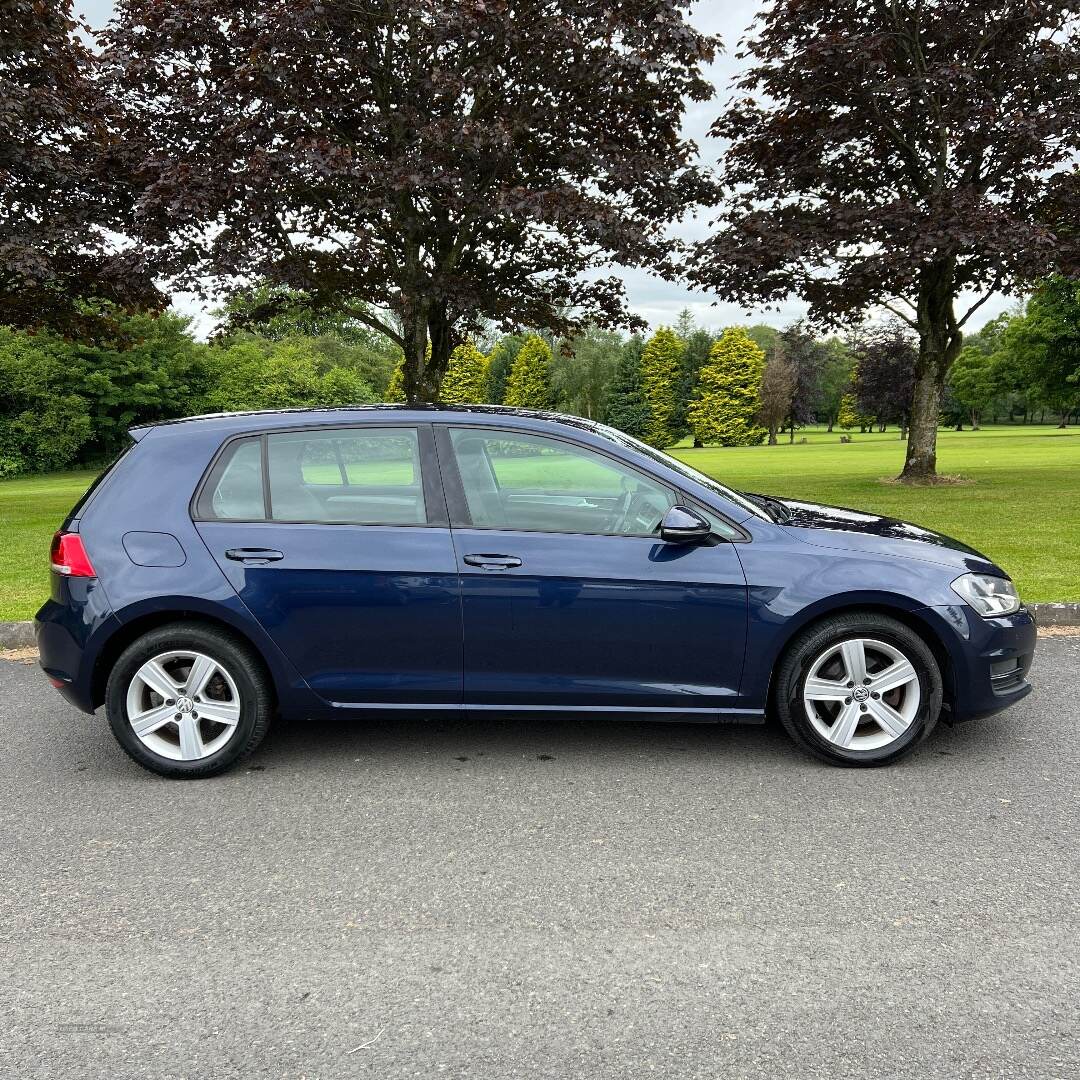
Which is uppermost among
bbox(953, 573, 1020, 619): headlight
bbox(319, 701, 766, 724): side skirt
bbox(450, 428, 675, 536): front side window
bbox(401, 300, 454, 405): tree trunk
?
bbox(401, 300, 454, 405): tree trunk

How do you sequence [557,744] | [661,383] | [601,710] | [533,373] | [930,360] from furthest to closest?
1. [533,373]
2. [661,383]
3. [930,360]
4. [557,744]
5. [601,710]

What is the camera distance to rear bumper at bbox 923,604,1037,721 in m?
3.83

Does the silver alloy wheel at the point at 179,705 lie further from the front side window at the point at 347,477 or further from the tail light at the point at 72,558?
the front side window at the point at 347,477

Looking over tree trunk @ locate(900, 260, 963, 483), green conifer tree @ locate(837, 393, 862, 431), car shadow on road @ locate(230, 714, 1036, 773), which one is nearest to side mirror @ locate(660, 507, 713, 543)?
car shadow on road @ locate(230, 714, 1036, 773)

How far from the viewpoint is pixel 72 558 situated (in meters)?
3.89

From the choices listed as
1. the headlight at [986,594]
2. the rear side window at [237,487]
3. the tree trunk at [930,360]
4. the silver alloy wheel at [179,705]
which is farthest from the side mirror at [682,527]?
the tree trunk at [930,360]

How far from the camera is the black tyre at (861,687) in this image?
3.83 meters

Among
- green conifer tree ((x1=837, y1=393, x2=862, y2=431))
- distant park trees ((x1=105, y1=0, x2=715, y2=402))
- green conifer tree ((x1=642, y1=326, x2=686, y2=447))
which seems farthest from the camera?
green conifer tree ((x1=837, y1=393, x2=862, y2=431))

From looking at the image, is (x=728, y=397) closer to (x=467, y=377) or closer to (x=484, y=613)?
(x=467, y=377)

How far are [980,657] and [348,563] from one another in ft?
9.38

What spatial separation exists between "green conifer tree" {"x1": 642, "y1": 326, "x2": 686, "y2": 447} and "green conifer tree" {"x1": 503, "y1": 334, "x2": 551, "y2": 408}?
8.87 meters

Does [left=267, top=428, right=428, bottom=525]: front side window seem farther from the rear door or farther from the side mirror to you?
the side mirror

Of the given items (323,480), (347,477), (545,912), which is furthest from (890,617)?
(323,480)

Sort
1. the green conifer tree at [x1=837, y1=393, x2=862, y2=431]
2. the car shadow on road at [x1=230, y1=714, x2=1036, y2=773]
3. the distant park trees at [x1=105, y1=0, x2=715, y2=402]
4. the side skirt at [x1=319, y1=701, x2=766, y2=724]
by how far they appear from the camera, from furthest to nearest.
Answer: the green conifer tree at [x1=837, y1=393, x2=862, y2=431]
the distant park trees at [x1=105, y1=0, x2=715, y2=402]
the car shadow on road at [x1=230, y1=714, x2=1036, y2=773]
the side skirt at [x1=319, y1=701, x2=766, y2=724]
